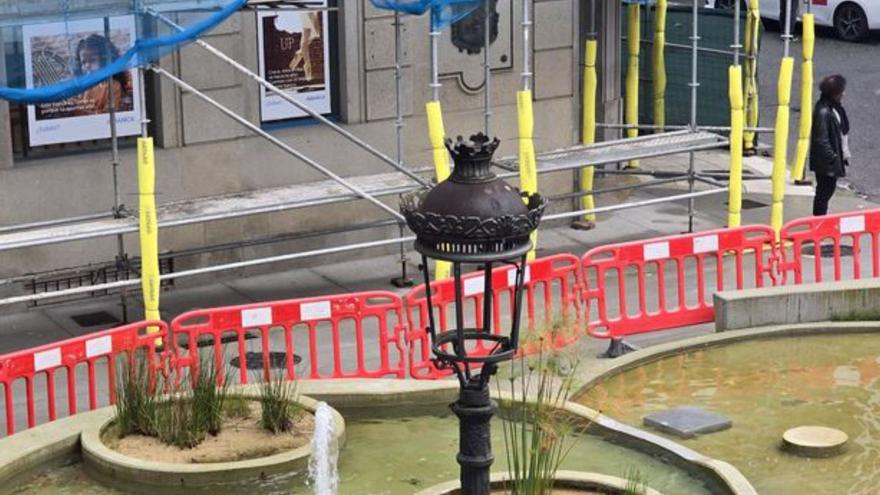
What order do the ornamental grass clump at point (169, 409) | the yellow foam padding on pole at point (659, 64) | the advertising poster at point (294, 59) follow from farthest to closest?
the yellow foam padding on pole at point (659, 64), the advertising poster at point (294, 59), the ornamental grass clump at point (169, 409)

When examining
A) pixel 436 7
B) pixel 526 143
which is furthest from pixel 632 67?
pixel 436 7

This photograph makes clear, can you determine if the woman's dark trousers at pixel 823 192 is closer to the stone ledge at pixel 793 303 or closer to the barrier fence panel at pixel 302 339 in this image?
the stone ledge at pixel 793 303

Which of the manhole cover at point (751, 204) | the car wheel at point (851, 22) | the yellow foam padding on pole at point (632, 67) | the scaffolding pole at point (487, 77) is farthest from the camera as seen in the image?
the car wheel at point (851, 22)

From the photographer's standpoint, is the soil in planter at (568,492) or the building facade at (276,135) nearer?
the soil in planter at (568,492)

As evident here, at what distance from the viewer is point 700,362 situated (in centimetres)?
1396

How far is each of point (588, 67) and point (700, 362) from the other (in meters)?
5.13

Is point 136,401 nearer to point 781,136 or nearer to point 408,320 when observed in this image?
point 408,320

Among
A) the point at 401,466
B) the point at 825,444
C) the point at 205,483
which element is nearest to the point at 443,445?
the point at 401,466

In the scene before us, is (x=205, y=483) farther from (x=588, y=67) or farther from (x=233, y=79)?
(x=588, y=67)

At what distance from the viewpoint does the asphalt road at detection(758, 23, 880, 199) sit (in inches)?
850

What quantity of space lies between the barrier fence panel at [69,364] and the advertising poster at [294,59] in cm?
401

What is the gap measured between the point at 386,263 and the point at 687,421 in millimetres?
5379

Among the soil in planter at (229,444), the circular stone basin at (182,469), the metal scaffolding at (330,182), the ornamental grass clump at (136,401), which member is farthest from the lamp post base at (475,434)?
the metal scaffolding at (330,182)

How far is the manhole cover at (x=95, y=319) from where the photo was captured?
609 inches
